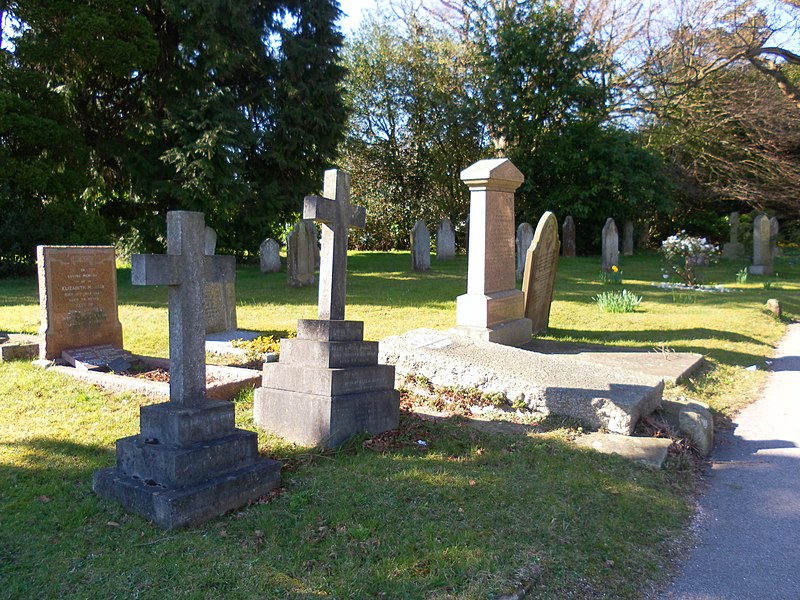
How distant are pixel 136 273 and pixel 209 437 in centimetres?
109

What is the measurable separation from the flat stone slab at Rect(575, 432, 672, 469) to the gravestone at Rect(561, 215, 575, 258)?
22084 mm

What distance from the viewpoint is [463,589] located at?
313 centimetres

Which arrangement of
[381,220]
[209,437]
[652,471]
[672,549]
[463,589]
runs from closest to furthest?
[463,589], [672,549], [209,437], [652,471], [381,220]

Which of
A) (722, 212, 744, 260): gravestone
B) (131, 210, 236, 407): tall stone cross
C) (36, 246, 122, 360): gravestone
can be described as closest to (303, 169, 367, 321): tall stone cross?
(131, 210, 236, 407): tall stone cross

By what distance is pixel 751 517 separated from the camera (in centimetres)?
436

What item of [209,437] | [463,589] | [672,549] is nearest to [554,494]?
[672,549]

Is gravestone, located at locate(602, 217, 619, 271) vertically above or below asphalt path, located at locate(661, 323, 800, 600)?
above

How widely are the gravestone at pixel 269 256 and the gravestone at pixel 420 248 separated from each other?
4.14 meters

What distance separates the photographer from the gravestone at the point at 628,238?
28469 millimetres

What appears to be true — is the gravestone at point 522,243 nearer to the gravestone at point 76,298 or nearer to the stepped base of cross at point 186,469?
the gravestone at point 76,298

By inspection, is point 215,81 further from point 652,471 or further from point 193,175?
point 652,471

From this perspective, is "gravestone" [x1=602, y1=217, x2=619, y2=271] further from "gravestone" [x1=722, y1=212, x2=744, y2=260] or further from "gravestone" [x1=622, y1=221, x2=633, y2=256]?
"gravestone" [x1=722, y1=212, x2=744, y2=260]

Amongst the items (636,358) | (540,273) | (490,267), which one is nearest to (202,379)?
(490,267)

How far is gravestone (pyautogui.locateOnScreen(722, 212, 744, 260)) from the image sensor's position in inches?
1033
